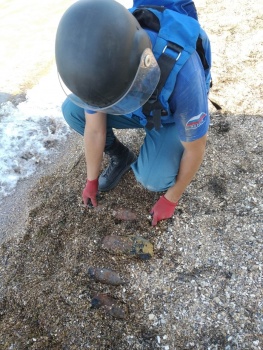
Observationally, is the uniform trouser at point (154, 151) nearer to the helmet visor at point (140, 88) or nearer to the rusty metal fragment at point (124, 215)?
the rusty metal fragment at point (124, 215)

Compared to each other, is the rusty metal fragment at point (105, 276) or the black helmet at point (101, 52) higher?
the black helmet at point (101, 52)

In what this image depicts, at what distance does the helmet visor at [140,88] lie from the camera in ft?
4.38

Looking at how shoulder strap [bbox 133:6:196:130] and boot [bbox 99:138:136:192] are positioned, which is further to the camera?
boot [bbox 99:138:136:192]

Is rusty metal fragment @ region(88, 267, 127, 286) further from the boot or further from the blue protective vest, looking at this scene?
the blue protective vest

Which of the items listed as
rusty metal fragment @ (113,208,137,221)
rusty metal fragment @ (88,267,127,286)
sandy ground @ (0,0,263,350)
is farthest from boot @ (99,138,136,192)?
rusty metal fragment @ (88,267,127,286)

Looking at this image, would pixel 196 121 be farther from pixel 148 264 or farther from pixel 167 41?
pixel 148 264

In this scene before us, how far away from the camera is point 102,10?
126 centimetres

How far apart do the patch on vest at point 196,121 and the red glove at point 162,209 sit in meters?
0.66

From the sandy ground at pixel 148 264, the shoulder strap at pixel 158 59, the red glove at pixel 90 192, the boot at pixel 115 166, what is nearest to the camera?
the shoulder strap at pixel 158 59

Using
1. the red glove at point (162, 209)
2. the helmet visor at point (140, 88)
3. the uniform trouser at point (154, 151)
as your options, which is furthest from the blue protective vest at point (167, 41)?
the red glove at point (162, 209)

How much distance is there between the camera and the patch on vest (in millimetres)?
1650

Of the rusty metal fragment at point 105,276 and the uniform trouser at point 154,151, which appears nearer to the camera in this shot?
the rusty metal fragment at point 105,276

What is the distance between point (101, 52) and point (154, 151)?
3.50ft

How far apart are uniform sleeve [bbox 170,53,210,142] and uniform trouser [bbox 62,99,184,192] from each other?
40 centimetres
